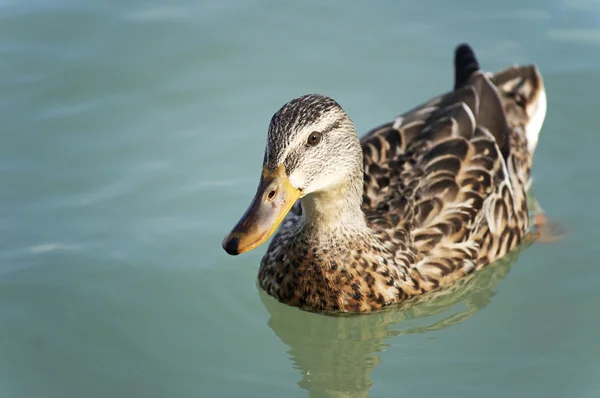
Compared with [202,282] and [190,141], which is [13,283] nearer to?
[202,282]

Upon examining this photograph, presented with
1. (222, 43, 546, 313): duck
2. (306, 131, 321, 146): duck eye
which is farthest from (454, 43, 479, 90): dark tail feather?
(306, 131, 321, 146): duck eye

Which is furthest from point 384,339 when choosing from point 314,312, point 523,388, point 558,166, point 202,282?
point 558,166

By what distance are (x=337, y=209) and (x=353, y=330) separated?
0.81 metres

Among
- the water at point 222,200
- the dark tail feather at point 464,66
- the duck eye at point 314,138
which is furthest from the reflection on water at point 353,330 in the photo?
the dark tail feather at point 464,66

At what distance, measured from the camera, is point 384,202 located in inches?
264

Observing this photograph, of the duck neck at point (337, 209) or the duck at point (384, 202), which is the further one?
the duck neck at point (337, 209)

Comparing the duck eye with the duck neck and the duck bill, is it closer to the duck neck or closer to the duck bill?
the duck bill

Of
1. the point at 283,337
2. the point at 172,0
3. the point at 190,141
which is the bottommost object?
the point at 283,337

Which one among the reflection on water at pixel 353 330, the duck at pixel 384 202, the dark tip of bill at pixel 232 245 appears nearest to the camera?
the dark tip of bill at pixel 232 245

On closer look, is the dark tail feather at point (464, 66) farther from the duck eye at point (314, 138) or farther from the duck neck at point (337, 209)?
the duck eye at point (314, 138)

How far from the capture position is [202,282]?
6730 mm

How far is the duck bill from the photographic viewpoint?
541 cm

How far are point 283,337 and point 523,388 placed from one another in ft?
5.05

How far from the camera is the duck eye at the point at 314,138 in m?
5.60
